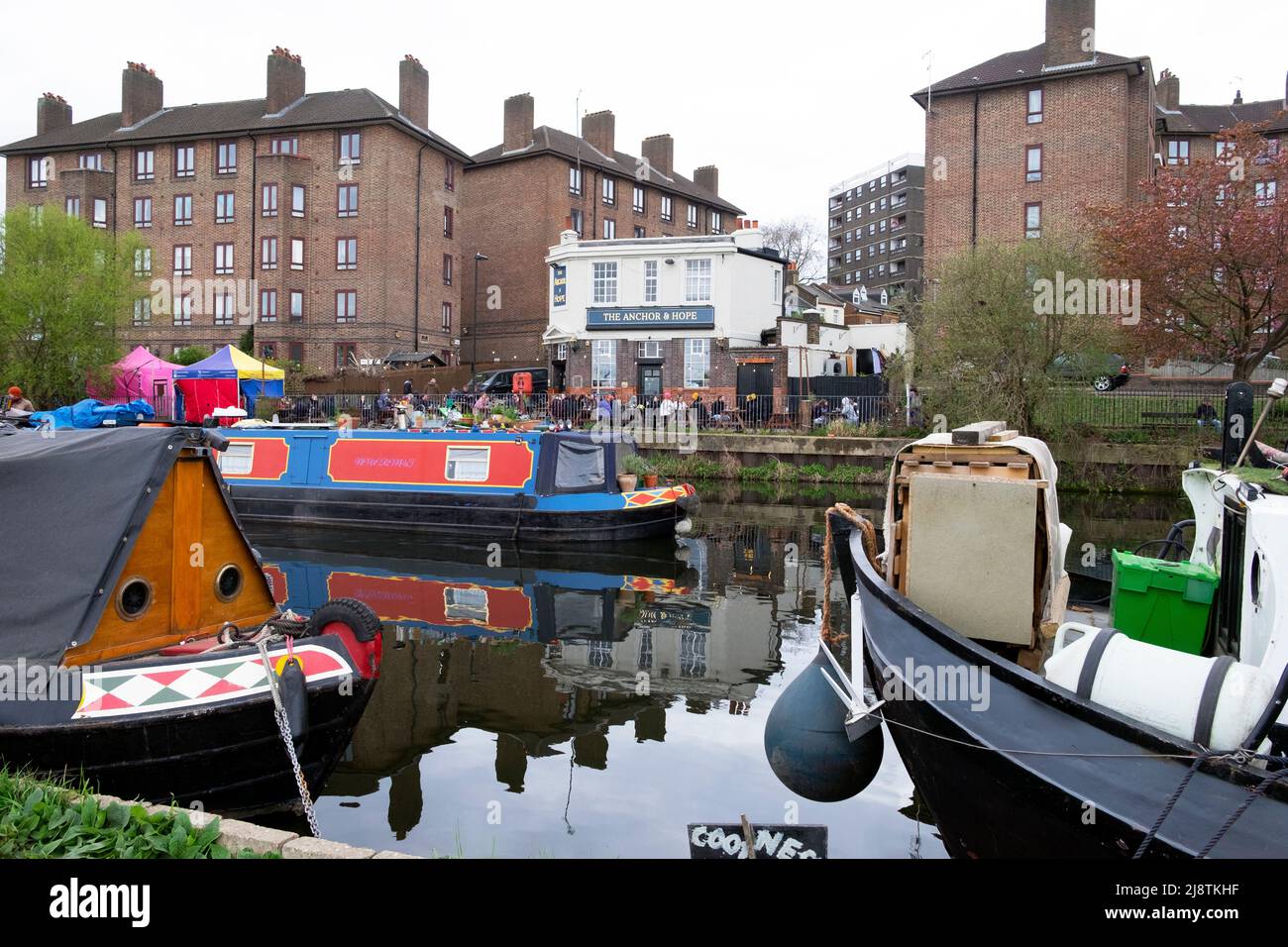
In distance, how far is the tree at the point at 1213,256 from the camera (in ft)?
74.9

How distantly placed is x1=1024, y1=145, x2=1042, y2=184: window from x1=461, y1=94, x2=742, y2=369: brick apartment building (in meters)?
18.6

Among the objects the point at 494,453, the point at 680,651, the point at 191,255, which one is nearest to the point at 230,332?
the point at 191,255

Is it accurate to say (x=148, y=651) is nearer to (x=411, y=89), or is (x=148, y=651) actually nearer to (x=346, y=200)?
(x=346, y=200)

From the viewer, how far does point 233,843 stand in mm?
4387

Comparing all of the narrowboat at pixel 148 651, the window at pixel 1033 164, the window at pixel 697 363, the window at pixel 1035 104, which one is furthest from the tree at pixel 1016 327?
the narrowboat at pixel 148 651

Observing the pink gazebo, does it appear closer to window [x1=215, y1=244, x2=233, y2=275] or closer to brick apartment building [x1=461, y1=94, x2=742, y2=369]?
window [x1=215, y1=244, x2=233, y2=275]

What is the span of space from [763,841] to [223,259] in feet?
152

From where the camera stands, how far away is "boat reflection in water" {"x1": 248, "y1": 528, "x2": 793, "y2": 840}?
790cm

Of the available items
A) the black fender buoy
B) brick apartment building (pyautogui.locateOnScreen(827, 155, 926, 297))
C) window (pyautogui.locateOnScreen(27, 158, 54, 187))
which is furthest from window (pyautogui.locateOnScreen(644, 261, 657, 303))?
brick apartment building (pyautogui.locateOnScreen(827, 155, 926, 297))

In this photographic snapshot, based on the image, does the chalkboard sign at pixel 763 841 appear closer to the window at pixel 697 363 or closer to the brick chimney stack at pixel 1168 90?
the window at pixel 697 363

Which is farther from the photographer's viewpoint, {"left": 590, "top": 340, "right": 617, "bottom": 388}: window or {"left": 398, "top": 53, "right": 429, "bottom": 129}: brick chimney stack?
{"left": 398, "top": 53, "right": 429, "bottom": 129}: brick chimney stack

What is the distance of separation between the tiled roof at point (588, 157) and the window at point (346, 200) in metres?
8.94

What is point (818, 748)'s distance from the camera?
6469 millimetres

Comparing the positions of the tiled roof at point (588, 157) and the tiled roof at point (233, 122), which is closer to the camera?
the tiled roof at point (233, 122)
